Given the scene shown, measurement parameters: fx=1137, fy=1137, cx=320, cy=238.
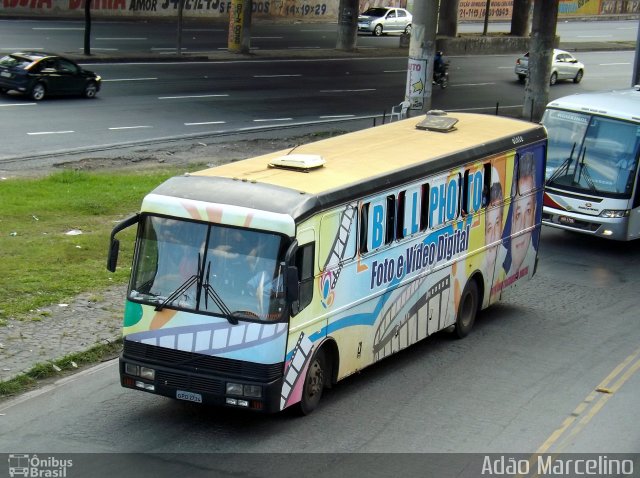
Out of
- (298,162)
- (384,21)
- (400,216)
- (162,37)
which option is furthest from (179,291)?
(384,21)

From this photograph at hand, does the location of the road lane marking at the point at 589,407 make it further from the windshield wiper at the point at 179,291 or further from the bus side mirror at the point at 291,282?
the windshield wiper at the point at 179,291

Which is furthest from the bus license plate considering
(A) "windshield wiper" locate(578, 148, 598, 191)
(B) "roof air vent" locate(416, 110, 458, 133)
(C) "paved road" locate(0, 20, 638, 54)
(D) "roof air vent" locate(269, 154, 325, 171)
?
(C) "paved road" locate(0, 20, 638, 54)

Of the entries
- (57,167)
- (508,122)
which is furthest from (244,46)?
(508,122)

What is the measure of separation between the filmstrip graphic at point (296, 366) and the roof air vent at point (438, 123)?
560 centimetres

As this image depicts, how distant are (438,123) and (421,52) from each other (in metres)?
13.7

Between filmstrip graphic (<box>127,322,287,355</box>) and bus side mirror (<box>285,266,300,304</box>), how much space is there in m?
0.35

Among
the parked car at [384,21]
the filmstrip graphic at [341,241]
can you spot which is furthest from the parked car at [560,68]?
the filmstrip graphic at [341,241]

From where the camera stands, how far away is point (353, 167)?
13.7m

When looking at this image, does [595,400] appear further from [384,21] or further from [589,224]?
[384,21]

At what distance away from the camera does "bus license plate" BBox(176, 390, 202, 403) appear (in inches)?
458

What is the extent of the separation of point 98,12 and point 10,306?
4573 cm

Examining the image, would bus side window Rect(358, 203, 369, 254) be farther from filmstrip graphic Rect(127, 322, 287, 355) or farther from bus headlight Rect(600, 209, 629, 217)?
bus headlight Rect(600, 209, 629, 217)

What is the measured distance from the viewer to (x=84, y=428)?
11977 millimetres

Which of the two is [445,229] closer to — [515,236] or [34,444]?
[515,236]
